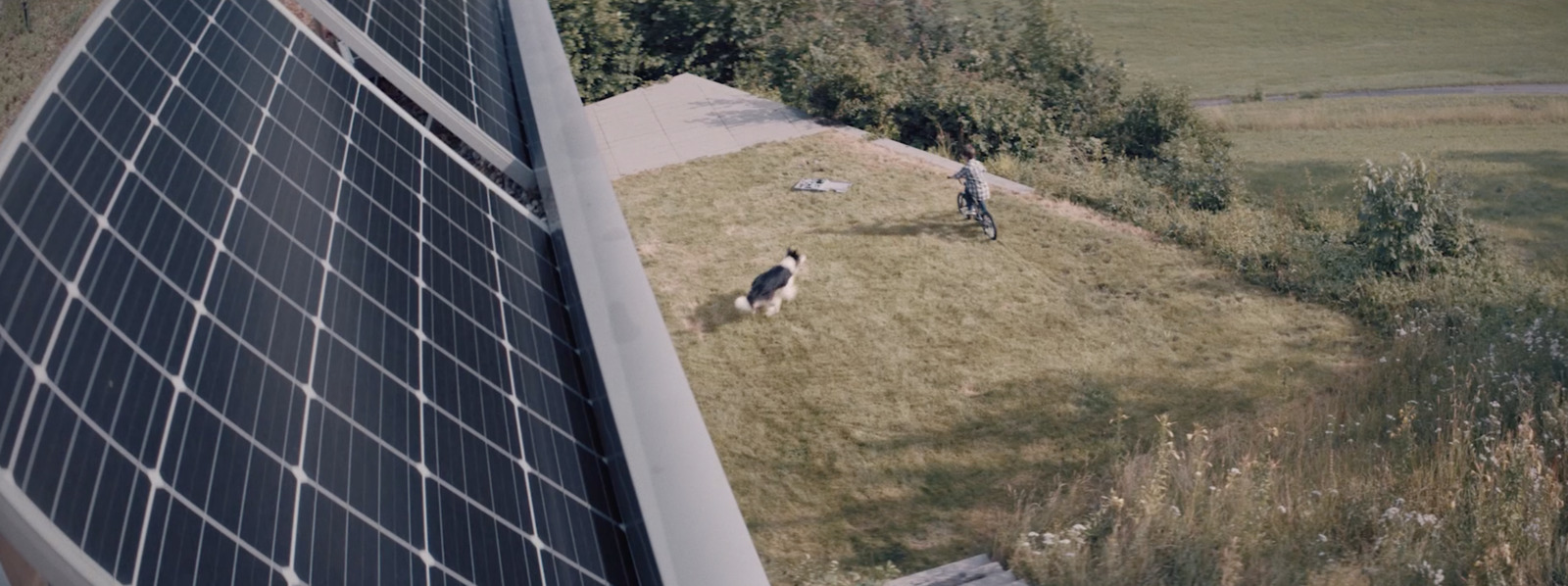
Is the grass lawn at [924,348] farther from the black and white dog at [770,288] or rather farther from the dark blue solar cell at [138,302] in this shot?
the dark blue solar cell at [138,302]

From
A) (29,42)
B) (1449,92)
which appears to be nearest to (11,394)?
(29,42)

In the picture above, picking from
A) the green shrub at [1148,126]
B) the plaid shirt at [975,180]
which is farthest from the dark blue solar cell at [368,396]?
the green shrub at [1148,126]

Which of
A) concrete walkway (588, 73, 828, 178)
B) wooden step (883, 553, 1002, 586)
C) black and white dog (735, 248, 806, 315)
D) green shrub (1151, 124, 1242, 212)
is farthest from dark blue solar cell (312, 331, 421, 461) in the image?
green shrub (1151, 124, 1242, 212)

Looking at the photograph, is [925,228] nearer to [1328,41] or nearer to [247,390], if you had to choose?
[247,390]

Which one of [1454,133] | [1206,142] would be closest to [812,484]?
[1206,142]

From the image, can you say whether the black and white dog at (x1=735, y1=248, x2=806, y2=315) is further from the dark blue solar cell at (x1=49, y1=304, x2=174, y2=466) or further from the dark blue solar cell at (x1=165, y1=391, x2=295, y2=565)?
the dark blue solar cell at (x1=49, y1=304, x2=174, y2=466)
